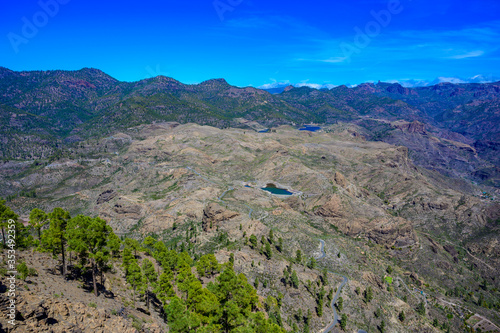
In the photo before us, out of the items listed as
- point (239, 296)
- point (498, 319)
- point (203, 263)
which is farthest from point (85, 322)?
point (498, 319)

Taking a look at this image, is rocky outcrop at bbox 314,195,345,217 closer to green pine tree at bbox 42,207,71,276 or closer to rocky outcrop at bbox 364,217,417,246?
rocky outcrop at bbox 364,217,417,246

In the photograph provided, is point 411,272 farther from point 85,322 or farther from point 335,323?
point 85,322

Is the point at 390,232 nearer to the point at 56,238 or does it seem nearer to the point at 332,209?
the point at 332,209

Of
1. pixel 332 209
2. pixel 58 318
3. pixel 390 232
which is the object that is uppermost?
pixel 58 318

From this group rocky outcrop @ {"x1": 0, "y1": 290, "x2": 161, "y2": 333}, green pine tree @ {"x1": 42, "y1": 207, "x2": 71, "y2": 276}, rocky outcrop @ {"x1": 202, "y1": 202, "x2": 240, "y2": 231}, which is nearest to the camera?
rocky outcrop @ {"x1": 0, "y1": 290, "x2": 161, "y2": 333}

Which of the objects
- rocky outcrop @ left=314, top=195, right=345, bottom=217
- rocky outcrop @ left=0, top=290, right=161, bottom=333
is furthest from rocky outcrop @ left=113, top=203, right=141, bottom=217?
rocky outcrop @ left=0, top=290, right=161, bottom=333

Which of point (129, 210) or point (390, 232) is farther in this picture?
point (390, 232)

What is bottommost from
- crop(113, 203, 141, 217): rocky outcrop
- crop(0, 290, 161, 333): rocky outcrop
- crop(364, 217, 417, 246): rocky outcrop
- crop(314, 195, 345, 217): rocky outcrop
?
crop(364, 217, 417, 246): rocky outcrop

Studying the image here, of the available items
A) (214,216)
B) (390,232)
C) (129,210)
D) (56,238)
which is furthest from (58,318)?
(390,232)

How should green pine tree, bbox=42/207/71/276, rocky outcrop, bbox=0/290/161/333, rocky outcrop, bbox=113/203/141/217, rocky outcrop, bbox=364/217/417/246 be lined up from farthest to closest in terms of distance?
rocky outcrop, bbox=364/217/417/246 → rocky outcrop, bbox=113/203/141/217 → green pine tree, bbox=42/207/71/276 → rocky outcrop, bbox=0/290/161/333

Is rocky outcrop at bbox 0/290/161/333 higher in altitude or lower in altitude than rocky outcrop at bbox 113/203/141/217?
higher
